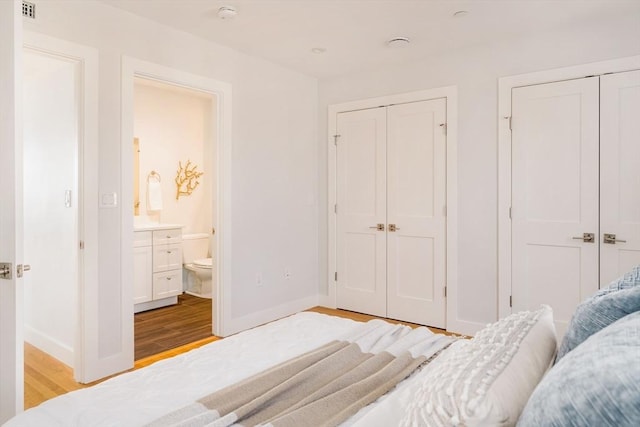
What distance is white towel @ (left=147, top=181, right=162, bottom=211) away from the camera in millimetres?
5223

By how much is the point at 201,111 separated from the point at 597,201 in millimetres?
4859

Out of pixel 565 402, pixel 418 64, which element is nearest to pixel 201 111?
pixel 418 64

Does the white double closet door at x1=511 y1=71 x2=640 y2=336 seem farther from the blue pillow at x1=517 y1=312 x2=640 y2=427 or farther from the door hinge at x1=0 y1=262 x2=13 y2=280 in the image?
the door hinge at x1=0 y1=262 x2=13 y2=280

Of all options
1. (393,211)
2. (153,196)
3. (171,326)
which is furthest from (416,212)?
(153,196)

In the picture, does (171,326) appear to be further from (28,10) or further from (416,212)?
(28,10)

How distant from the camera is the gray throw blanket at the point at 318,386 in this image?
3.82 ft

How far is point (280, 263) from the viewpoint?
4.33 metres

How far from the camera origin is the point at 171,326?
13.3ft

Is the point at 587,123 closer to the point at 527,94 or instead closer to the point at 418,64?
the point at 527,94

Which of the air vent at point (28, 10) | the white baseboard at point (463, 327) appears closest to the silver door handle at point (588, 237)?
the white baseboard at point (463, 327)

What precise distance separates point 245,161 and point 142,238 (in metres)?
1.59

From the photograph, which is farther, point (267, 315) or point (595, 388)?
point (267, 315)

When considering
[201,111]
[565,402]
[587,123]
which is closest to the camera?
[565,402]

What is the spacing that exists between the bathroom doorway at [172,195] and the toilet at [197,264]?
13 millimetres
